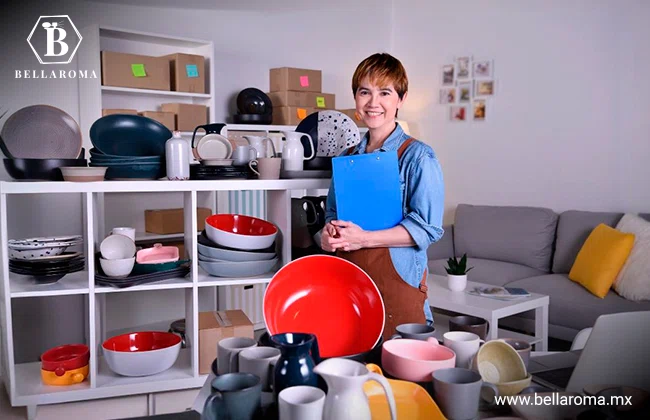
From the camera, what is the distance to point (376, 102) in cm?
174

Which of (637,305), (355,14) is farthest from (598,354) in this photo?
(355,14)

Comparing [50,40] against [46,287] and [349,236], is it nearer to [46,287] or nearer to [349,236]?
[46,287]

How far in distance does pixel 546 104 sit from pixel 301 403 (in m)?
4.48

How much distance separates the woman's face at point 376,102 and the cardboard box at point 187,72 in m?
2.96

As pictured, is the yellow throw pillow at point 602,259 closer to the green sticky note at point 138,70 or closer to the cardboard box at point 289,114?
the cardboard box at point 289,114

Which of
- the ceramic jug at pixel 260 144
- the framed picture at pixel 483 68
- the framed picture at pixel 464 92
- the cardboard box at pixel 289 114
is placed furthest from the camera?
the framed picture at pixel 464 92

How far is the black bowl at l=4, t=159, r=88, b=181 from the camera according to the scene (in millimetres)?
1973

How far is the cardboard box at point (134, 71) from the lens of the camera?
411 centimetres

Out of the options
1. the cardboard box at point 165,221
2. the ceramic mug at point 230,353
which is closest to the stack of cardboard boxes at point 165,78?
the cardboard box at point 165,221

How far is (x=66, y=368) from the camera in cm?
199

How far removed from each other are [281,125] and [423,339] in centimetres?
403

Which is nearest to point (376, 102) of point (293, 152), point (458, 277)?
point (293, 152)

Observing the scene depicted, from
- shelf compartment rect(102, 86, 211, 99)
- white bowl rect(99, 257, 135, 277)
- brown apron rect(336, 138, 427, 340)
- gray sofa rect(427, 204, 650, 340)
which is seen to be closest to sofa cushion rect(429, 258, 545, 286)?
gray sofa rect(427, 204, 650, 340)

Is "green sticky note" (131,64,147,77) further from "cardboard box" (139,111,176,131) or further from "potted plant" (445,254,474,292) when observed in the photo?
"potted plant" (445,254,474,292)
